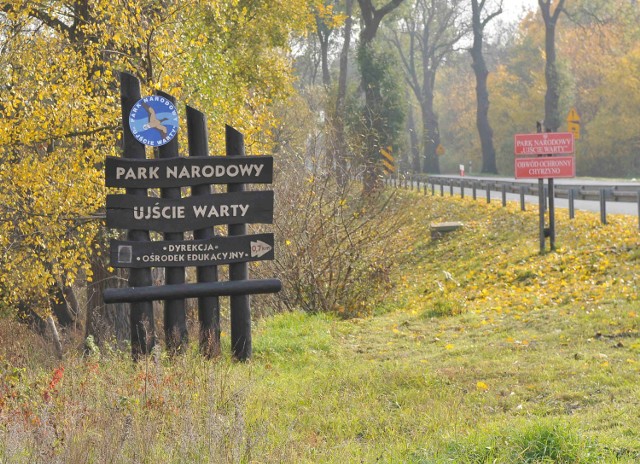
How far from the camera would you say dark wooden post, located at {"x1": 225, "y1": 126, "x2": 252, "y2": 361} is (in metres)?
11.5

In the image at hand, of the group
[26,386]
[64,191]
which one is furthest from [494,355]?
A: [64,191]

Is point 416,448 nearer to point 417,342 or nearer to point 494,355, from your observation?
point 494,355

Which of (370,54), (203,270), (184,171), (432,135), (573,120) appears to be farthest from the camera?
(432,135)

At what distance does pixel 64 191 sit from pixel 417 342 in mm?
5788

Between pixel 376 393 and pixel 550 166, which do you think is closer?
pixel 376 393

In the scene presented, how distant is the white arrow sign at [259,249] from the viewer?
11.4 m

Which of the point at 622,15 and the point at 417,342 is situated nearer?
the point at 417,342

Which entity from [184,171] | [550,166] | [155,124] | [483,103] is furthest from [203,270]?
[483,103]

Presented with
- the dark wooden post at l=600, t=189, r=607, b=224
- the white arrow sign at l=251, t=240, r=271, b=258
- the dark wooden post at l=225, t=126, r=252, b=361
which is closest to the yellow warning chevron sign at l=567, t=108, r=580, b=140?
the dark wooden post at l=600, t=189, r=607, b=224

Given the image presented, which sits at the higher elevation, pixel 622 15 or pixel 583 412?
pixel 622 15

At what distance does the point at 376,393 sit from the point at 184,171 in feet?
11.2

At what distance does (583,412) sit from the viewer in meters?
8.37

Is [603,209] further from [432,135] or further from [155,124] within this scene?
[432,135]

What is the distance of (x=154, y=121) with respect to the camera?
1140 centimetres
